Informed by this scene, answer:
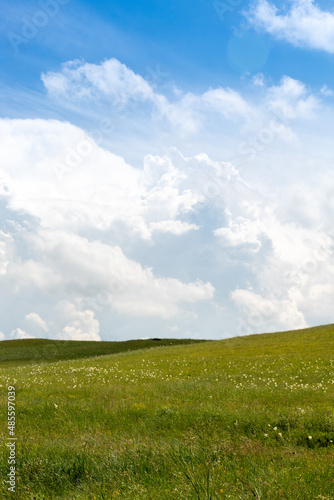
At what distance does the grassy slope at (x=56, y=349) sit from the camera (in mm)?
55338

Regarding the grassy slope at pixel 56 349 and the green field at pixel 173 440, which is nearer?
the green field at pixel 173 440

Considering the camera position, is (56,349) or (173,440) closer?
(173,440)

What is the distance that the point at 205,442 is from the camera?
874 cm

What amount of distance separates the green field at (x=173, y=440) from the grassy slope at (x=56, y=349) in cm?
3627

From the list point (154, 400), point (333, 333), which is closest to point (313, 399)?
point (154, 400)

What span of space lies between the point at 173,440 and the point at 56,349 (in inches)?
2543

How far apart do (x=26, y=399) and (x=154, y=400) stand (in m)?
5.81

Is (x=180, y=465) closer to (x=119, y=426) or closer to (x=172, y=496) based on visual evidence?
(x=172, y=496)

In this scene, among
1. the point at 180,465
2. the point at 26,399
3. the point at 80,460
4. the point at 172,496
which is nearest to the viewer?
the point at 172,496

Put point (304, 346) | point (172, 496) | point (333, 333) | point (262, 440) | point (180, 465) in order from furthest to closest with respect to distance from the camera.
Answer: point (333, 333) < point (304, 346) < point (262, 440) < point (180, 465) < point (172, 496)

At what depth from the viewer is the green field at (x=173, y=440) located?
6.28 meters

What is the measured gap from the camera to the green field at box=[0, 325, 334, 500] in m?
6.28

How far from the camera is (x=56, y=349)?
69250mm

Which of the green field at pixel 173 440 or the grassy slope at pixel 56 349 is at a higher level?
the green field at pixel 173 440
